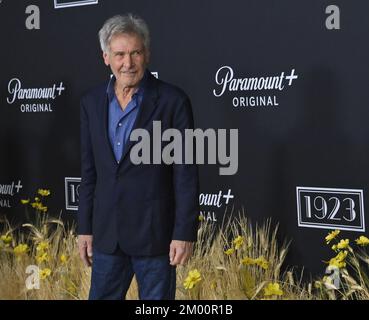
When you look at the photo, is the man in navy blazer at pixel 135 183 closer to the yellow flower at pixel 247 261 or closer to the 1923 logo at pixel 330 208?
the yellow flower at pixel 247 261

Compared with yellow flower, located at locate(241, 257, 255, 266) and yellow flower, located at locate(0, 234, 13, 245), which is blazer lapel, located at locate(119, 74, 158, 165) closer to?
yellow flower, located at locate(241, 257, 255, 266)

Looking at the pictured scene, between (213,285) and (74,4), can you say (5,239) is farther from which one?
(74,4)

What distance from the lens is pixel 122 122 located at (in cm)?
242

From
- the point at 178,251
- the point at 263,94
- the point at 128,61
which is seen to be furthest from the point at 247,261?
the point at 128,61

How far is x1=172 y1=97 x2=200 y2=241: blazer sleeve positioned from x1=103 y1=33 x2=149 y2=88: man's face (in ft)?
0.61

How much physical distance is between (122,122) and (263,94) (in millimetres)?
1662

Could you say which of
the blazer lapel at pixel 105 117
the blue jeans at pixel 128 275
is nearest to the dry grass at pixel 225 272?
the blue jeans at pixel 128 275

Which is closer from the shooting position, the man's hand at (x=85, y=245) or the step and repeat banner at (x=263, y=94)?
the man's hand at (x=85, y=245)

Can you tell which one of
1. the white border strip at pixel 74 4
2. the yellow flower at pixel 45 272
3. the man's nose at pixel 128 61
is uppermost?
the white border strip at pixel 74 4

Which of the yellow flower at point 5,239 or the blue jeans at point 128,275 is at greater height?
the yellow flower at point 5,239

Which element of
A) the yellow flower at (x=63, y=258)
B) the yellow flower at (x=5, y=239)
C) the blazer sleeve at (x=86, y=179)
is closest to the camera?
the blazer sleeve at (x=86, y=179)

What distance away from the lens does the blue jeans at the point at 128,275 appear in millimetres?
2410

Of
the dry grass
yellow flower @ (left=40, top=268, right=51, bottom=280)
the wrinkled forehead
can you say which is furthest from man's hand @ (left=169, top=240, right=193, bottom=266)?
yellow flower @ (left=40, top=268, right=51, bottom=280)

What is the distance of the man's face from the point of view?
92.9 inches
